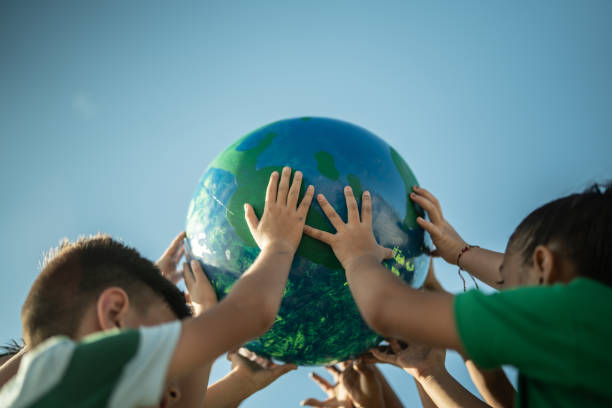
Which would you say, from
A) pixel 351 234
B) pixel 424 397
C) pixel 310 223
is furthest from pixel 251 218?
pixel 424 397

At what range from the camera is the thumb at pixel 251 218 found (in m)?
2.55

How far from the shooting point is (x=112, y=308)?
1933mm

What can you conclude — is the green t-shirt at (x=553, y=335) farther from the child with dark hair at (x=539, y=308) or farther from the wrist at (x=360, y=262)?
the wrist at (x=360, y=262)

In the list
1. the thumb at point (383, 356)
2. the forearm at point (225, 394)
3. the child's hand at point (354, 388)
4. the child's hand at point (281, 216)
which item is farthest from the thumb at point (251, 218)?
the child's hand at point (354, 388)

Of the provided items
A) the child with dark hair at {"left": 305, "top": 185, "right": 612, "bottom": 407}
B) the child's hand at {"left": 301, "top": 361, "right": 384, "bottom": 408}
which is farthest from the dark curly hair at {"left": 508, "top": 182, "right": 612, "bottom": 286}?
the child's hand at {"left": 301, "top": 361, "right": 384, "bottom": 408}

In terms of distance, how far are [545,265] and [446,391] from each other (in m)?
1.90

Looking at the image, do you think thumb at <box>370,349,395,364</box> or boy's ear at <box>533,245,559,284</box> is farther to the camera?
thumb at <box>370,349,395,364</box>

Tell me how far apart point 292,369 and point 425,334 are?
8.16 feet

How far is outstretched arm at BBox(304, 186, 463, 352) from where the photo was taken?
67.3 inches

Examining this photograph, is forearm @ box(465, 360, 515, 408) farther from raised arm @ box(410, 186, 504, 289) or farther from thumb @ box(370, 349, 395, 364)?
raised arm @ box(410, 186, 504, 289)

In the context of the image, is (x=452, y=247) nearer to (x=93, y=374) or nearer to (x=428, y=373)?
(x=428, y=373)

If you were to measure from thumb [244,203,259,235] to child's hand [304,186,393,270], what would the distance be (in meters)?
0.30

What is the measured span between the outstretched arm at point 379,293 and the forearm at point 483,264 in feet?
2.29

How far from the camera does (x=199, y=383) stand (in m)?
2.81
